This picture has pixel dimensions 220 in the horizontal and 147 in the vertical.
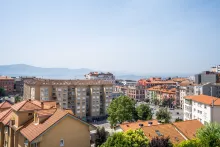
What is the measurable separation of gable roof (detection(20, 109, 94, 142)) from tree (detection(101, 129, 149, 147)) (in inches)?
185

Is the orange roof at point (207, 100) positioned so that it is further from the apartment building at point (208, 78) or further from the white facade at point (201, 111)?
the apartment building at point (208, 78)

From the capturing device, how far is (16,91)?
6201 inches

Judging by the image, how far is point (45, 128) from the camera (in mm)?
17469

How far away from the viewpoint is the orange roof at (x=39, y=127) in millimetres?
17375

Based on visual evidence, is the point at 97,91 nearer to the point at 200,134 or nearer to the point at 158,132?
the point at 158,132

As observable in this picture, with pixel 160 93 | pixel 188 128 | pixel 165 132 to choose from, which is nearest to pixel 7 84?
pixel 160 93

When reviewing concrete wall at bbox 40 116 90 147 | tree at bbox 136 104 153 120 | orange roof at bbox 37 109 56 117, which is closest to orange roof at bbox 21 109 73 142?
concrete wall at bbox 40 116 90 147

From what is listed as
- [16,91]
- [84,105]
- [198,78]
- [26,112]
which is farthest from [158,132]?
[16,91]

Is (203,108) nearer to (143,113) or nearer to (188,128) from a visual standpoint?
(143,113)

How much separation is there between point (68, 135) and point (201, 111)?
4660 cm

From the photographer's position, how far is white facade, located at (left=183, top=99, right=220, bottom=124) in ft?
168

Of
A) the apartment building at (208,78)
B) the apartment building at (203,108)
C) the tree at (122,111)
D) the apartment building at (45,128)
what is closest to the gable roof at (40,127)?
the apartment building at (45,128)

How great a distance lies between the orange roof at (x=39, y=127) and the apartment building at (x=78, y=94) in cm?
6500

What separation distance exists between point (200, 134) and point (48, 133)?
18.1 meters
